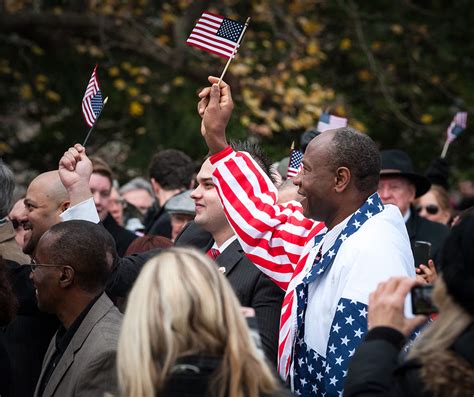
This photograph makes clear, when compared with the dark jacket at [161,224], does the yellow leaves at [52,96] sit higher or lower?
higher

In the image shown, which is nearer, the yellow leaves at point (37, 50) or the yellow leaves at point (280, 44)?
the yellow leaves at point (37, 50)

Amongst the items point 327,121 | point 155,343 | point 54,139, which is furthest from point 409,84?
point 155,343

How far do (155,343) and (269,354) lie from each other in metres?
1.93

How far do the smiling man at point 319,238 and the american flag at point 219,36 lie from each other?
2.80 feet

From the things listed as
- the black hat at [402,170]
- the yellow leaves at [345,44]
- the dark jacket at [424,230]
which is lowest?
the dark jacket at [424,230]

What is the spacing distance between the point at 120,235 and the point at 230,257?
2609 mm

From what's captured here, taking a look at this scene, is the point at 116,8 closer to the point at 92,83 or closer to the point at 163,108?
the point at 163,108

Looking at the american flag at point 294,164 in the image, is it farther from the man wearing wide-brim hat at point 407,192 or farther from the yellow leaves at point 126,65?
the yellow leaves at point 126,65

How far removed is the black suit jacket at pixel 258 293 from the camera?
4973mm

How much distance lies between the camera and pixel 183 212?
7.76 m

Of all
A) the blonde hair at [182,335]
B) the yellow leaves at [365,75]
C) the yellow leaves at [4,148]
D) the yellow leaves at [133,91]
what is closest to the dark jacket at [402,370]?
the blonde hair at [182,335]

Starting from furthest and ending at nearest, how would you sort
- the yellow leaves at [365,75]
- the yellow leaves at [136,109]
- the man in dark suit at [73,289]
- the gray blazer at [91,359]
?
the yellow leaves at [365,75]
the yellow leaves at [136,109]
the man in dark suit at [73,289]
the gray blazer at [91,359]

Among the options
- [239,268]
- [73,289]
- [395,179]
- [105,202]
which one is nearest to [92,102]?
[239,268]

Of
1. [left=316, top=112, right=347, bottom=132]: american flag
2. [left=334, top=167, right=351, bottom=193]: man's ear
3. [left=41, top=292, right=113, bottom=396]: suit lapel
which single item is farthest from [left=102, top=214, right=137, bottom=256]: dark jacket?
[left=334, top=167, right=351, bottom=193]: man's ear
